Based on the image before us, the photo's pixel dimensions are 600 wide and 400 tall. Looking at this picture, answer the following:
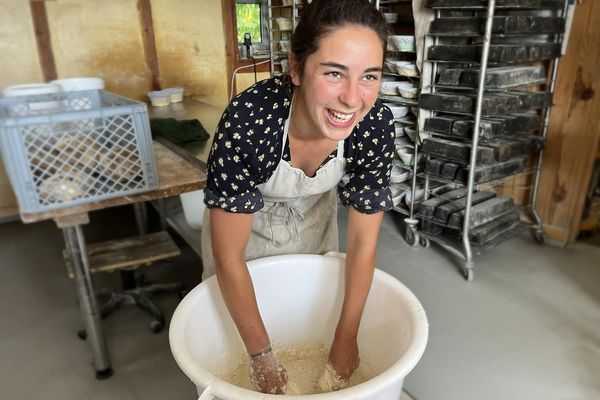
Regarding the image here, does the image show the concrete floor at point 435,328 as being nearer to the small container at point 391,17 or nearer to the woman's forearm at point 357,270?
the woman's forearm at point 357,270

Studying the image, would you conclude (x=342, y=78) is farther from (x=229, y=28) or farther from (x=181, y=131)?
(x=181, y=131)

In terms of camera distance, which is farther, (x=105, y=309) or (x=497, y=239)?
(x=497, y=239)

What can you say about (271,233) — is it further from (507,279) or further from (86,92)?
(507,279)

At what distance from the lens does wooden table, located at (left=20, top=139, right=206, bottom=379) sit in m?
1.17

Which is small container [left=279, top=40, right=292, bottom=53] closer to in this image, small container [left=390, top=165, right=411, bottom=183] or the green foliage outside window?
the green foliage outside window

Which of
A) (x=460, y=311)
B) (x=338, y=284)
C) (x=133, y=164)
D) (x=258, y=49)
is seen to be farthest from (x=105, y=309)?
(x=460, y=311)

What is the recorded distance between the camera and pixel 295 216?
1.14 m

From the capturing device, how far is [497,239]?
6.81 ft

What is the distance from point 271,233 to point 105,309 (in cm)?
102

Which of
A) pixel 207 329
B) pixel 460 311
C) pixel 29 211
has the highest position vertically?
pixel 29 211

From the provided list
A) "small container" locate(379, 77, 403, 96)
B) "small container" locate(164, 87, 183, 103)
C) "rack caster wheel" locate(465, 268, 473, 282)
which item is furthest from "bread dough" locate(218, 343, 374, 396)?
"small container" locate(379, 77, 403, 96)

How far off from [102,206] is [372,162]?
25.1 inches

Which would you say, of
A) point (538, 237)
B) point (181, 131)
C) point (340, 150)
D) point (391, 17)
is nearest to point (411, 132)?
point (391, 17)

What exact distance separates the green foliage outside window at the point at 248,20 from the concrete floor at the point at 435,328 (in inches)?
24.8
